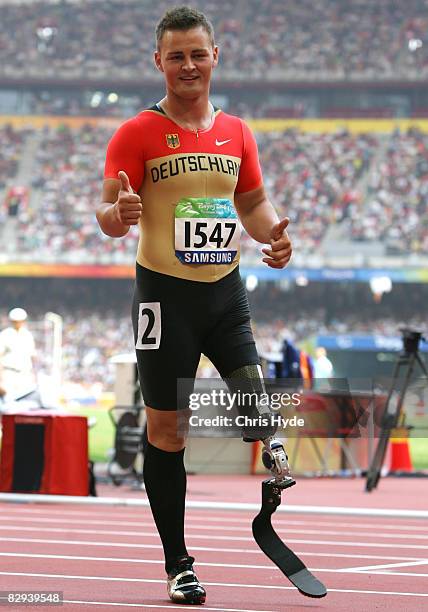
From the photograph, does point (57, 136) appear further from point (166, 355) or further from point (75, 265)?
point (166, 355)

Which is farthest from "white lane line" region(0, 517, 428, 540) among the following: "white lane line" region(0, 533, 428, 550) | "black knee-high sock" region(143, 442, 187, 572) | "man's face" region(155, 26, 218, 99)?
"man's face" region(155, 26, 218, 99)

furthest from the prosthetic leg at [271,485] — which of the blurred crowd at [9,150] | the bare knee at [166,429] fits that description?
the blurred crowd at [9,150]

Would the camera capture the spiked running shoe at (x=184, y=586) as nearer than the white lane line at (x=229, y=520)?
Yes

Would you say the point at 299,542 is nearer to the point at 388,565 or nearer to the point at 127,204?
the point at 388,565

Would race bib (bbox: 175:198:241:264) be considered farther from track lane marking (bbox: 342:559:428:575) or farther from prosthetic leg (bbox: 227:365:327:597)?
track lane marking (bbox: 342:559:428:575)

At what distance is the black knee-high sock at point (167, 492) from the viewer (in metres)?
4.25

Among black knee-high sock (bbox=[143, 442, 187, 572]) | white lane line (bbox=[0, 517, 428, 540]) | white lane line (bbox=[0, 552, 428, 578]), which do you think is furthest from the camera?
white lane line (bbox=[0, 517, 428, 540])

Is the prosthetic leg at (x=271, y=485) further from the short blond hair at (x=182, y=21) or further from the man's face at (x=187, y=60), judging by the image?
the short blond hair at (x=182, y=21)

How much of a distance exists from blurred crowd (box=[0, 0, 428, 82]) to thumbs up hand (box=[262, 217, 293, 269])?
1950 inches

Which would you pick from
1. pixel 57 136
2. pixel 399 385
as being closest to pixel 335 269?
pixel 57 136

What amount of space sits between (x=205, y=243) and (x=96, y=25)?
53.0 m

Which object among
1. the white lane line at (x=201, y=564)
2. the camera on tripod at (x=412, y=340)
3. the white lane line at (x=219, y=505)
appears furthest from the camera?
the camera on tripod at (x=412, y=340)

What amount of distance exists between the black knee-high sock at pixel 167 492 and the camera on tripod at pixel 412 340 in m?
7.32

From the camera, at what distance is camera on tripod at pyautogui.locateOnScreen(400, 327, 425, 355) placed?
448 inches
